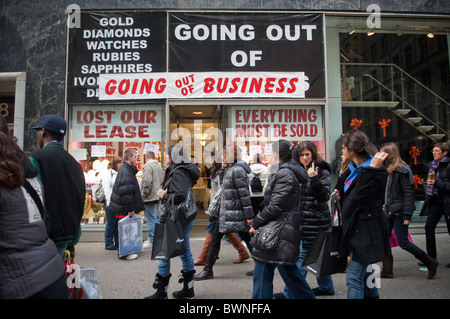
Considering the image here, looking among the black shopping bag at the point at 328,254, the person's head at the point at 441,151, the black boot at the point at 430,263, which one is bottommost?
the black boot at the point at 430,263

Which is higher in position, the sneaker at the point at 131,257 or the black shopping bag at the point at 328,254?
the black shopping bag at the point at 328,254

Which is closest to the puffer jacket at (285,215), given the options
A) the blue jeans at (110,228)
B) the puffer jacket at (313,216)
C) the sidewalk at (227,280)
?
the puffer jacket at (313,216)

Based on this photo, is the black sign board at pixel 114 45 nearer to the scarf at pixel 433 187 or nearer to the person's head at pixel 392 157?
the person's head at pixel 392 157

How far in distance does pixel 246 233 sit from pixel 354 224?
2121 mm

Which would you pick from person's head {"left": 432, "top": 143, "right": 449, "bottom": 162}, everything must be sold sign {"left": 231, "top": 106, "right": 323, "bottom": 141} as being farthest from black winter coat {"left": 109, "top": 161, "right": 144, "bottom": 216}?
person's head {"left": 432, "top": 143, "right": 449, "bottom": 162}

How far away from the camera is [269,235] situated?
10.3ft

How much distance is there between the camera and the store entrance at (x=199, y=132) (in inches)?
332

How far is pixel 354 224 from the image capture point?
3.12 m

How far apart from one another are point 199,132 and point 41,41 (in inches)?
181

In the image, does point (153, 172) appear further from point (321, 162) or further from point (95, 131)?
point (321, 162)

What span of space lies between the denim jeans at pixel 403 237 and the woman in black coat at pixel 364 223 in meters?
1.97

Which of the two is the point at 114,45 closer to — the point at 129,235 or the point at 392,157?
the point at 129,235

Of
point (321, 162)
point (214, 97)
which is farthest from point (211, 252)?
point (214, 97)

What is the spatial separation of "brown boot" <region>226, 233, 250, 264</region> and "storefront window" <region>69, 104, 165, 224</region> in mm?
3296
